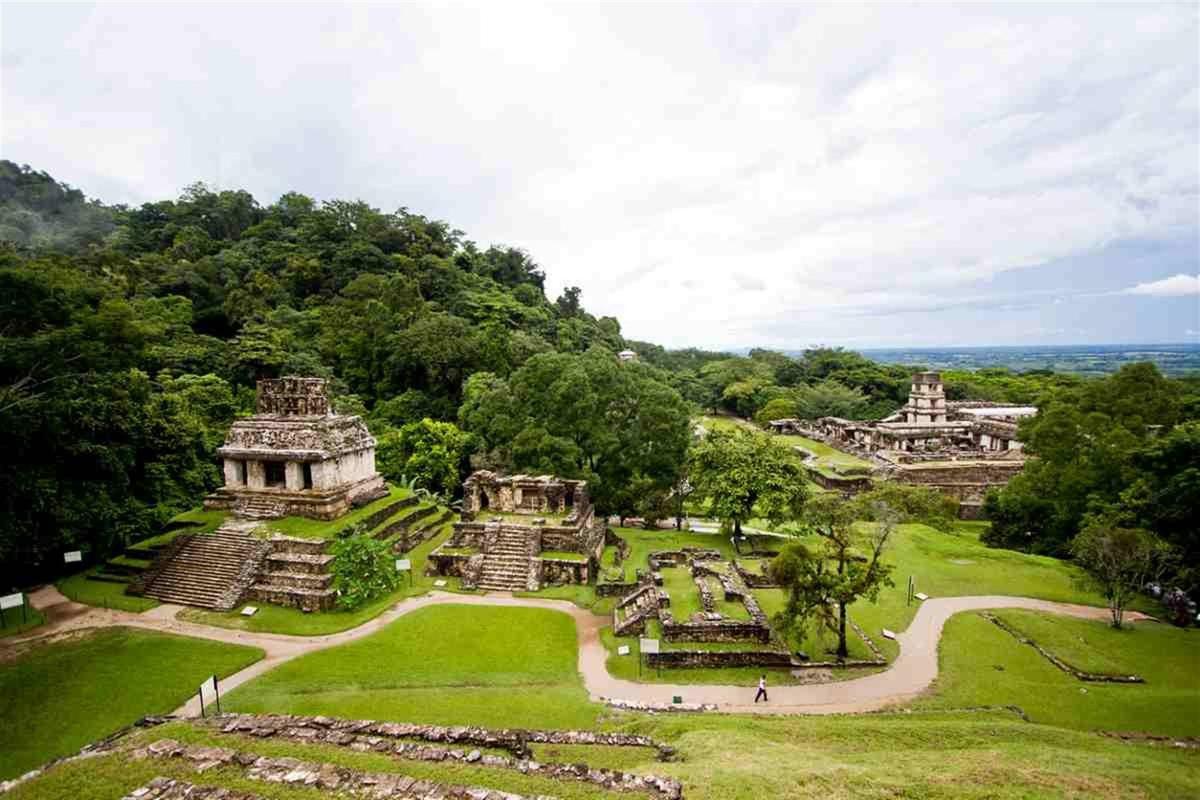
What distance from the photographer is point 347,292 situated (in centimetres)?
4847

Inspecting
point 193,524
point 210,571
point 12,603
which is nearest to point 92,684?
point 12,603

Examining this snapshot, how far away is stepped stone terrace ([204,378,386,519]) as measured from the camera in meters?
21.9

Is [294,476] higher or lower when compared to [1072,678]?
higher

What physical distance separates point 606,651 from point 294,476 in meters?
14.0

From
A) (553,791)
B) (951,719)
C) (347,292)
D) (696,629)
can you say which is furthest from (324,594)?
(347,292)

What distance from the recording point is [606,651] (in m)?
15.5

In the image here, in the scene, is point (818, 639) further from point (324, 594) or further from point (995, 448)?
point (995, 448)

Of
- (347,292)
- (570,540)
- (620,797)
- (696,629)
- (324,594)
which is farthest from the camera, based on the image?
(347,292)

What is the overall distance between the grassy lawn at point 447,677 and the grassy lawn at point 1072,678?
845 cm

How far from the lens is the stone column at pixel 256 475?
2242cm

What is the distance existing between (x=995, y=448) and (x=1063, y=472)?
2808 cm

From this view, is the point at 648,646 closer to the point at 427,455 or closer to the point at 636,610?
the point at 636,610

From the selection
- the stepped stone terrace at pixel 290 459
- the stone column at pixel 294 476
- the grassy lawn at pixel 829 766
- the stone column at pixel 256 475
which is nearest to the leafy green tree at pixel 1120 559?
the grassy lawn at pixel 829 766

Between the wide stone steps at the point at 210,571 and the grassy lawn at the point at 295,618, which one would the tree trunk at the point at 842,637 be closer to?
the grassy lawn at the point at 295,618
